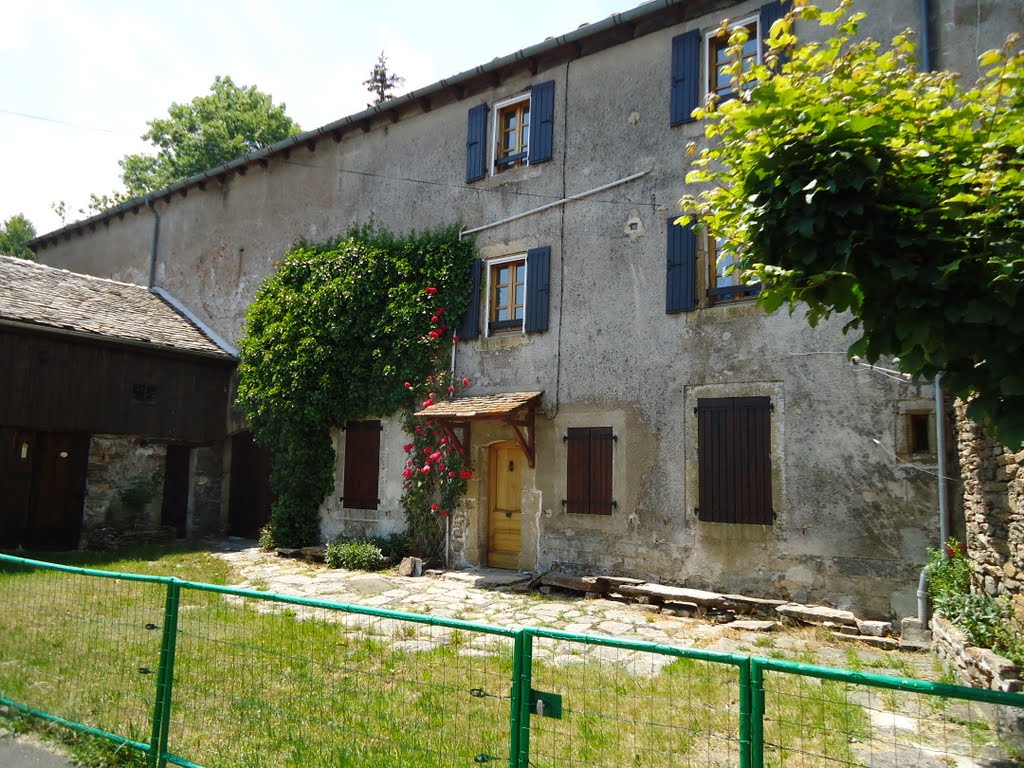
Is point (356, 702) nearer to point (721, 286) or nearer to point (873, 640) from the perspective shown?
point (873, 640)

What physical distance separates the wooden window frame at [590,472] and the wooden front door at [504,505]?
99 cm

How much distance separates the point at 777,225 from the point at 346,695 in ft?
12.3

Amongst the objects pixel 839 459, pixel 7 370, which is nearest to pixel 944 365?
pixel 839 459

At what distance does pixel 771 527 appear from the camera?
29.0 feet

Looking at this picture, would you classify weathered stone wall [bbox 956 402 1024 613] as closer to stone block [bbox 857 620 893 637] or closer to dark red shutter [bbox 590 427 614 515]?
stone block [bbox 857 620 893 637]

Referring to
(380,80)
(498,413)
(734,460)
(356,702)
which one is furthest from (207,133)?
(356,702)

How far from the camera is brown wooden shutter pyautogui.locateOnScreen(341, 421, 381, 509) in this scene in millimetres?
12773

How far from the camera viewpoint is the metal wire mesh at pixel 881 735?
13.0ft

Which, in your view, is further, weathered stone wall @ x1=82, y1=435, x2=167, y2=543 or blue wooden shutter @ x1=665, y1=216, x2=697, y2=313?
weathered stone wall @ x1=82, y1=435, x2=167, y2=543

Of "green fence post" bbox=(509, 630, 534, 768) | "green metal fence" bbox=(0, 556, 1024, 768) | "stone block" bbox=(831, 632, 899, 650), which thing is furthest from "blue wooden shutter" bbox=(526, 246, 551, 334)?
"green fence post" bbox=(509, 630, 534, 768)

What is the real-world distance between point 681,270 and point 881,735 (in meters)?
6.42

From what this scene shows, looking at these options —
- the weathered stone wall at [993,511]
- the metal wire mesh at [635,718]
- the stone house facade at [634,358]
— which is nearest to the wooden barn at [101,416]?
the stone house facade at [634,358]

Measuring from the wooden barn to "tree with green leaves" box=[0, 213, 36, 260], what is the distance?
2162 centimetres

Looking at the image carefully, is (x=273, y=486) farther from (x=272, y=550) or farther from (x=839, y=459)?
(x=839, y=459)
